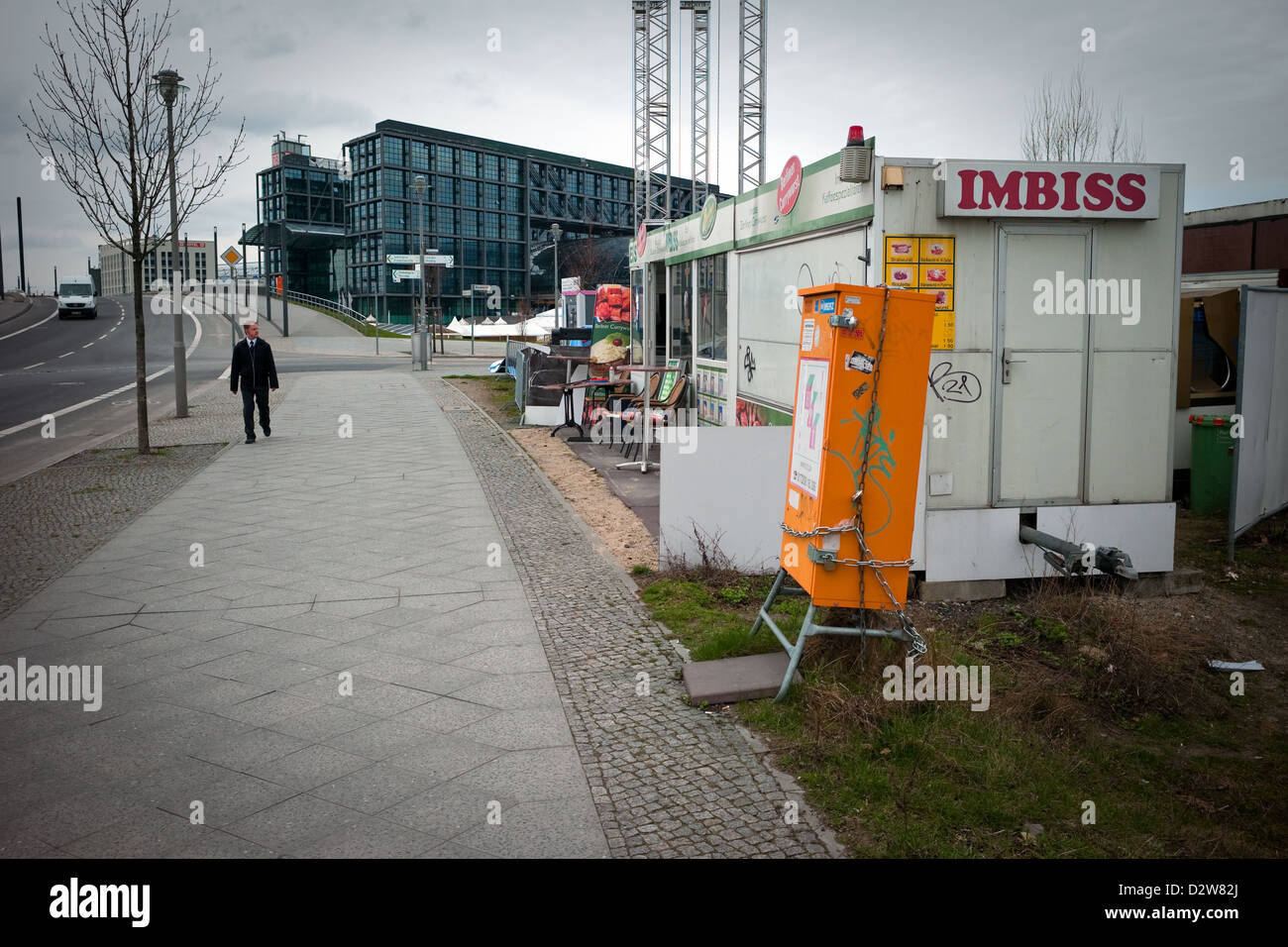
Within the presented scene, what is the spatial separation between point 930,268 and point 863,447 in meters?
2.60

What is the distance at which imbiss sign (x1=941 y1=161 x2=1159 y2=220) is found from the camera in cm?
692

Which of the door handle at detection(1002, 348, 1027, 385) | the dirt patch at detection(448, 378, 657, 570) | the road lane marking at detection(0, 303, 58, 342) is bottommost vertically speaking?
the dirt patch at detection(448, 378, 657, 570)

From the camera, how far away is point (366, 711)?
486 cm

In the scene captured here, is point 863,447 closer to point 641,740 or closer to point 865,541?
point 865,541

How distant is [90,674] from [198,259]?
448 feet

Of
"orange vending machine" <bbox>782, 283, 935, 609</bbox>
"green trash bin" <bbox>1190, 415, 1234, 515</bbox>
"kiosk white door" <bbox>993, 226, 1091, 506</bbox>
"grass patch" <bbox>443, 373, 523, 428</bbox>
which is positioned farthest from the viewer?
"grass patch" <bbox>443, 373, 523, 428</bbox>

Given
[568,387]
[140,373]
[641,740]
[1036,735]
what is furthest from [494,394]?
[1036,735]

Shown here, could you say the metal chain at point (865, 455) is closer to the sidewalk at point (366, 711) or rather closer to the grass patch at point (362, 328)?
the sidewalk at point (366, 711)

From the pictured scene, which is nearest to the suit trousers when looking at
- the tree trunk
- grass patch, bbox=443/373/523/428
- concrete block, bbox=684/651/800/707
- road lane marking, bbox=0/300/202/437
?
the tree trunk

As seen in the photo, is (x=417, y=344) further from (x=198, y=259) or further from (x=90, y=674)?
(x=198, y=259)

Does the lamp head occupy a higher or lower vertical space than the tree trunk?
higher

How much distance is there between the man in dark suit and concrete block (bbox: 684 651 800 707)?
11256 mm

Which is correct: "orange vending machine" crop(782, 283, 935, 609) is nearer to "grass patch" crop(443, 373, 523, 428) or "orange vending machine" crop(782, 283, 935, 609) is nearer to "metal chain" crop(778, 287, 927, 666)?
"metal chain" crop(778, 287, 927, 666)

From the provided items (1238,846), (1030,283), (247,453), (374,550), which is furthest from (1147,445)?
(247,453)
